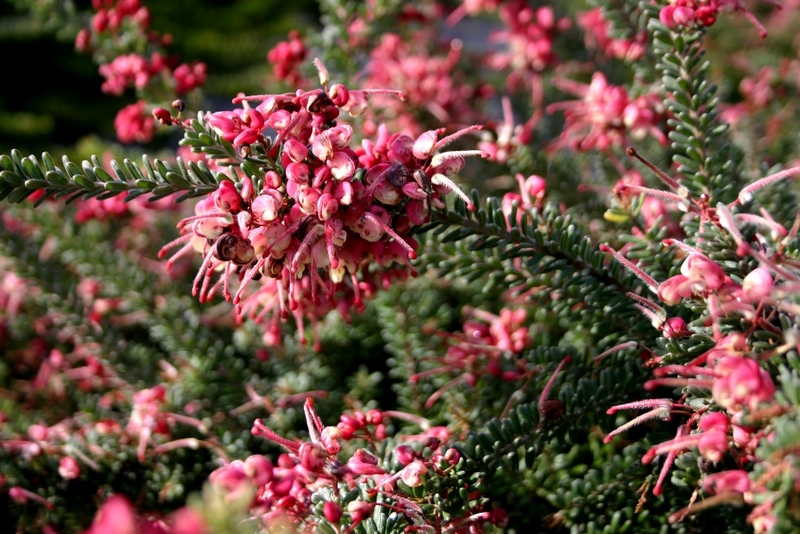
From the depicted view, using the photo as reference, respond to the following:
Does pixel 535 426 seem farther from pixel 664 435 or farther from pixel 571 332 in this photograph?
pixel 571 332

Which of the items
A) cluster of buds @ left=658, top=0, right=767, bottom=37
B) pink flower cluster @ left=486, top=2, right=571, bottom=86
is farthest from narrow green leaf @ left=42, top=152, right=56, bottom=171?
pink flower cluster @ left=486, top=2, right=571, bottom=86

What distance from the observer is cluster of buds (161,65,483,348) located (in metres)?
0.60

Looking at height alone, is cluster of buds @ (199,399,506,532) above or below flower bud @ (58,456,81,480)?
above

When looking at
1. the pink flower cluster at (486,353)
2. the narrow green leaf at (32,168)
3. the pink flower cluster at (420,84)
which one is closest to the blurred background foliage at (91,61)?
the pink flower cluster at (420,84)

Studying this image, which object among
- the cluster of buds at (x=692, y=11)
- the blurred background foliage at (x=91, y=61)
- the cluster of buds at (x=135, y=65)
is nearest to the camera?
the cluster of buds at (x=692, y=11)

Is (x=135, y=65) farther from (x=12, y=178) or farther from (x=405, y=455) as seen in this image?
(x=405, y=455)

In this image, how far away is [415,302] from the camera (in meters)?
1.09

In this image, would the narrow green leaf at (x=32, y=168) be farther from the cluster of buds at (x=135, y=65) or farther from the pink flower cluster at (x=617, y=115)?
the pink flower cluster at (x=617, y=115)

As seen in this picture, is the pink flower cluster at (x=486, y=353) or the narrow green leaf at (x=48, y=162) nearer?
the narrow green leaf at (x=48, y=162)

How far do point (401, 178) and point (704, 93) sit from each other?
38 centimetres

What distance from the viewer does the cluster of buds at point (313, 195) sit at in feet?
1.97

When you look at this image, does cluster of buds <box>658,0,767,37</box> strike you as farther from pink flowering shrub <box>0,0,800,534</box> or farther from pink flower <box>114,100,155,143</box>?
pink flower <box>114,100,155,143</box>

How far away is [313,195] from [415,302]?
0.53 metres

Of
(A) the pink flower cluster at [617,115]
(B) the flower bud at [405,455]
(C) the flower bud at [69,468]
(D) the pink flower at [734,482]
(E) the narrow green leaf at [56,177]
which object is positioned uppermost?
(E) the narrow green leaf at [56,177]
